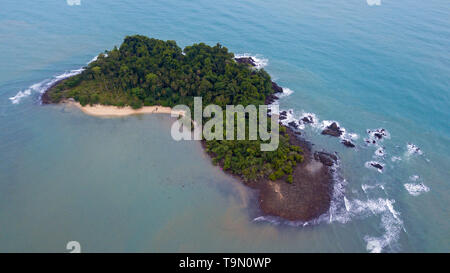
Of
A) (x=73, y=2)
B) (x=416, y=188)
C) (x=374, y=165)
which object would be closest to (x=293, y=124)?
(x=374, y=165)

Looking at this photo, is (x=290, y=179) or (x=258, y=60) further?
(x=258, y=60)

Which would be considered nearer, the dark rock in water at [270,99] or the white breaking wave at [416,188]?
the white breaking wave at [416,188]

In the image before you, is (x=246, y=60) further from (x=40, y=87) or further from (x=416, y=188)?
(x=40, y=87)

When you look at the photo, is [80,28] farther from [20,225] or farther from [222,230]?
[222,230]

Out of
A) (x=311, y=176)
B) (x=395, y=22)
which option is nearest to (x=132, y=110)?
(x=311, y=176)

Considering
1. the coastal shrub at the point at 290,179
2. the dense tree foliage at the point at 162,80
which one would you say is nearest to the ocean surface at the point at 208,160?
the dense tree foliage at the point at 162,80

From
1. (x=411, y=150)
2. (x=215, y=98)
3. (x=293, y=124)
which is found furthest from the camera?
(x=215, y=98)

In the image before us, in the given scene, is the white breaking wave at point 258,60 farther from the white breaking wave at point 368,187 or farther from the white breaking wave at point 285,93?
the white breaking wave at point 368,187
